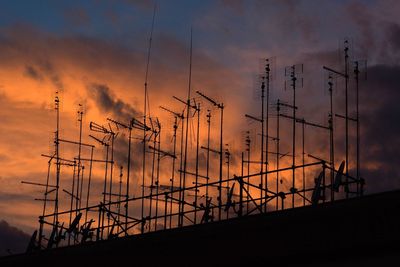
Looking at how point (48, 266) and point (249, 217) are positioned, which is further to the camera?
point (48, 266)

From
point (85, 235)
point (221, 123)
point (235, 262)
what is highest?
point (221, 123)

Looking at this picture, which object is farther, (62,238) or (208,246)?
(62,238)

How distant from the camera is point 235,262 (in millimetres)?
24750

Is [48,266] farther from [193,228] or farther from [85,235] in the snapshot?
[193,228]

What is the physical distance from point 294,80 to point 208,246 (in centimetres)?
2693

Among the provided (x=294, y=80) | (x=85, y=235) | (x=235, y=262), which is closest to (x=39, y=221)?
(x=85, y=235)

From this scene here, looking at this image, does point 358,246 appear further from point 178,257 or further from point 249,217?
point 178,257

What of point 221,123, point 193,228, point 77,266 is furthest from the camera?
point 221,123

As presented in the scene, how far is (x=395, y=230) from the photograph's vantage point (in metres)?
20.7

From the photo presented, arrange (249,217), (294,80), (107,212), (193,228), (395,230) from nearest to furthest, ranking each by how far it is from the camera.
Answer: (395,230)
(249,217)
(193,228)
(107,212)
(294,80)

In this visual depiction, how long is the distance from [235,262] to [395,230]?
617cm

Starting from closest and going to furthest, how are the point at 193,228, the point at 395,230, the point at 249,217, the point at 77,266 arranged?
the point at 395,230 < the point at 249,217 < the point at 193,228 < the point at 77,266

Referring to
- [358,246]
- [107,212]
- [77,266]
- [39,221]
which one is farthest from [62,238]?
[358,246]

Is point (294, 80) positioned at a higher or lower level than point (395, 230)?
higher
